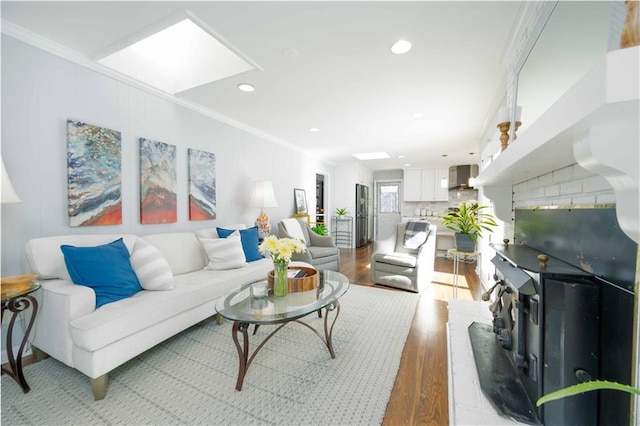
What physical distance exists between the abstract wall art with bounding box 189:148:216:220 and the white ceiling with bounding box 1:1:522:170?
624 mm

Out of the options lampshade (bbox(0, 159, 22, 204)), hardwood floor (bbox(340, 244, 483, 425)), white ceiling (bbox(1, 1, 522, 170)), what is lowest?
hardwood floor (bbox(340, 244, 483, 425))

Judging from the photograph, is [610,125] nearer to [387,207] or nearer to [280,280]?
[280,280]

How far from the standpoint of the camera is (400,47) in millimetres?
1853

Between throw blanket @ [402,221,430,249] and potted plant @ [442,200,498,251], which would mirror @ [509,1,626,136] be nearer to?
potted plant @ [442,200,498,251]

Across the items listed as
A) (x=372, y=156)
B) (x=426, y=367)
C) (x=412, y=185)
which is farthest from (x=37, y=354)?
(x=412, y=185)

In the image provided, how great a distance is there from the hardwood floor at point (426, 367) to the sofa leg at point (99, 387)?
1.58m

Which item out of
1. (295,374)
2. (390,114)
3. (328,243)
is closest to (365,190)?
(328,243)

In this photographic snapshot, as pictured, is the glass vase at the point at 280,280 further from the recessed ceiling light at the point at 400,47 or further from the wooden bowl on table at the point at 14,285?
the recessed ceiling light at the point at 400,47

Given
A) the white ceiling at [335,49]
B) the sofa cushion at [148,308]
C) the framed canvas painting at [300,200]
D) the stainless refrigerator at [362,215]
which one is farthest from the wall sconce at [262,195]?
the stainless refrigerator at [362,215]

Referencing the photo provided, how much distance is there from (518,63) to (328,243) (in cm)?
319

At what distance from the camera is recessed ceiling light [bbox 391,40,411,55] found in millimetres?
1801

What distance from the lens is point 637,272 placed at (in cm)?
75

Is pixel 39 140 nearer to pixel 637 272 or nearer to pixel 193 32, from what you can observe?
pixel 193 32

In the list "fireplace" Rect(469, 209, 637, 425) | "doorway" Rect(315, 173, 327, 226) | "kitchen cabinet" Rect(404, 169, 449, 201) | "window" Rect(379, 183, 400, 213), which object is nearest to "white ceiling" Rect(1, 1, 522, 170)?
"fireplace" Rect(469, 209, 637, 425)
